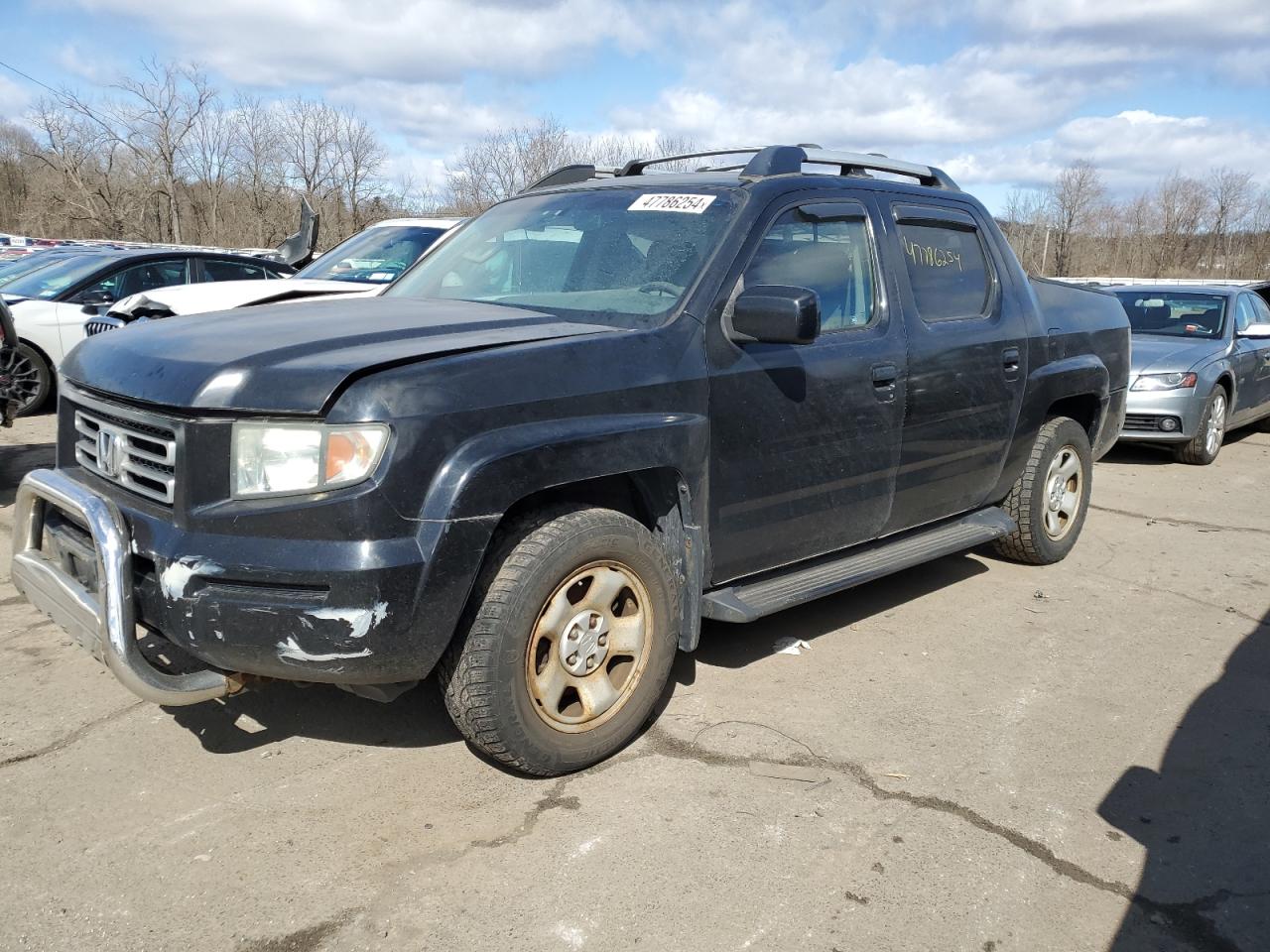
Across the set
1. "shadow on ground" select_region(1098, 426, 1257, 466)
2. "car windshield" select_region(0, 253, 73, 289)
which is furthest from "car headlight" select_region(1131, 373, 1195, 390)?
"car windshield" select_region(0, 253, 73, 289)

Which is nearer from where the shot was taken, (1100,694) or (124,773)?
(124,773)

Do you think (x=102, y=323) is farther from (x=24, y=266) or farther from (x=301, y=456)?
(x=301, y=456)

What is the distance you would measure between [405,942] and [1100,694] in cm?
294

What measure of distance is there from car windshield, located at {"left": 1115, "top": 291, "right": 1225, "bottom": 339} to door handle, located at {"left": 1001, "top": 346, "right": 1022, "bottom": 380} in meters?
5.98

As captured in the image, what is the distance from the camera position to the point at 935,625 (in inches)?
193

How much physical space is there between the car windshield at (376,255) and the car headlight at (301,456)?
20.0 feet

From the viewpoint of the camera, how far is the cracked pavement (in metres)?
2.65

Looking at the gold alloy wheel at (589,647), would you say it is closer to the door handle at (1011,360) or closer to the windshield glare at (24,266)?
the door handle at (1011,360)

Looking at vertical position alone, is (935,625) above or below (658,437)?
below

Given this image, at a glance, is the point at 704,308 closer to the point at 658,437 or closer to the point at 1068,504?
the point at 658,437

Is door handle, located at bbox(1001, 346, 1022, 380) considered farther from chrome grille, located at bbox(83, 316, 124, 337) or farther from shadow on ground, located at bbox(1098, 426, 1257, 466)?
chrome grille, located at bbox(83, 316, 124, 337)

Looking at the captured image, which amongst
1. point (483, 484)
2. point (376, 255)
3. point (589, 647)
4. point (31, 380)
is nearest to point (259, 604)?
point (483, 484)

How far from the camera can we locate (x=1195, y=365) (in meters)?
9.25

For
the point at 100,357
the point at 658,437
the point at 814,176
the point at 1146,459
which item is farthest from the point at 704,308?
the point at 1146,459
